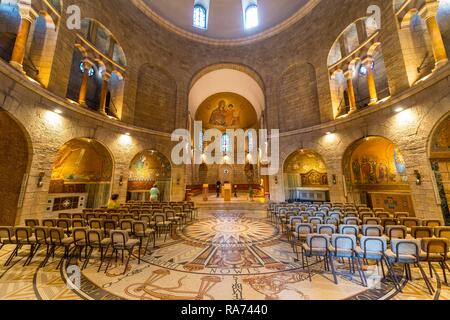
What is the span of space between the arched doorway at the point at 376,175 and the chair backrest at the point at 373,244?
8374 millimetres

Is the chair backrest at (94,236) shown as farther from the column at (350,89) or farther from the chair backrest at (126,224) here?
the column at (350,89)

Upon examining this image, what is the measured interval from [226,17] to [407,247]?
20.6 m

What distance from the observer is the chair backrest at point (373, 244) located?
357 centimetres

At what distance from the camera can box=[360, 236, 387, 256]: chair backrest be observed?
3.57 metres

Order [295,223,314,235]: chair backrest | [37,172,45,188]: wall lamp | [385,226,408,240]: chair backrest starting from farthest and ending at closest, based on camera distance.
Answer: [37,172,45,188]: wall lamp
[295,223,314,235]: chair backrest
[385,226,408,240]: chair backrest

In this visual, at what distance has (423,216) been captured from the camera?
274 inches

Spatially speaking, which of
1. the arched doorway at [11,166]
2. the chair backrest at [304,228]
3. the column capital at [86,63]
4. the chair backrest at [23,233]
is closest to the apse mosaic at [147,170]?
the arched doorway at [11,166]

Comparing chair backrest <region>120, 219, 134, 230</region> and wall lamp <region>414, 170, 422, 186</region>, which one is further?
wall lamp <region>414, 170, 422, 186</region>

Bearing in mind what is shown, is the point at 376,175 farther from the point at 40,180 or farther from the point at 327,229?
the point at 40,180

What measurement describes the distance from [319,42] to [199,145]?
17.1m

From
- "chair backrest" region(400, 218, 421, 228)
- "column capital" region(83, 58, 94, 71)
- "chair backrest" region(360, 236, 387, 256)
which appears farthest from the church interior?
"chair backrest" region(400, 218, 421, 228)

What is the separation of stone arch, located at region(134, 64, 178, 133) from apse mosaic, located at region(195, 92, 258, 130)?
9085mm

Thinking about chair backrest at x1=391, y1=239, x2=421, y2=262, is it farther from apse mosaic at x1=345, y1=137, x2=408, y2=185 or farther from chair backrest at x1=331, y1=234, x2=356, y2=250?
apse mosaic at x1=345, y1=137, x2=408, y2=185
